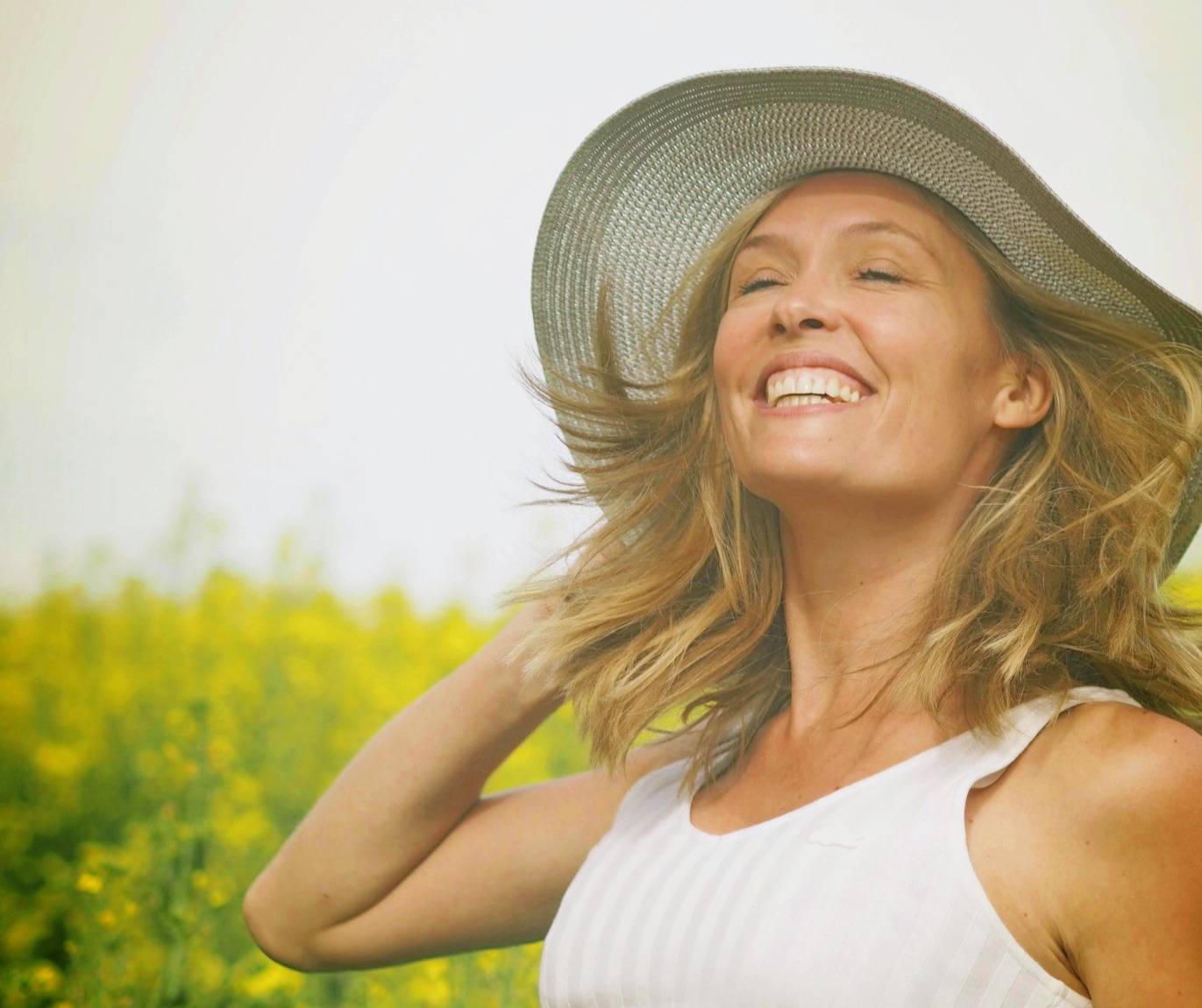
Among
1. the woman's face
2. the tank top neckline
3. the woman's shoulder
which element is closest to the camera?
the woman's shoulder

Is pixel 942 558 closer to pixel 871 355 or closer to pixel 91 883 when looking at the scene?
pixel 871 355

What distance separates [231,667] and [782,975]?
4.44ft

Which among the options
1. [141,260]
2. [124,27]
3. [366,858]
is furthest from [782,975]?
[124,27]

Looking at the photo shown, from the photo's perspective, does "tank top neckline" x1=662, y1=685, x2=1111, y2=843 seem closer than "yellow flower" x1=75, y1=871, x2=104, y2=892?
Yes

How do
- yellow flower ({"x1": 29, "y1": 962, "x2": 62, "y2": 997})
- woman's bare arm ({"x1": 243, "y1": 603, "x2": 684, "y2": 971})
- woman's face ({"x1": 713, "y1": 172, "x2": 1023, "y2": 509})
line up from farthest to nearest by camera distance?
yellow flower ({"x1": 29, "y1": 962, "x2": 62, "y2": 997}), woman's bare arm ({"x1": 243, "y1": 603, "x2": 684, "y2": 971}), woman's face ({"x1": 713, "y1": 172, "x2": 1023, "y2": 509})

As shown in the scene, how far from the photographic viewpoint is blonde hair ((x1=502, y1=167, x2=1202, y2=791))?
0.99 m

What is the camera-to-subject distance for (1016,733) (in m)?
0.92

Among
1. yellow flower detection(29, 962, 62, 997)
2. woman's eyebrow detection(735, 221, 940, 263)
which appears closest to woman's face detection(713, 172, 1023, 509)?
woman's eyebrow detection(735, 221, 940, 263)

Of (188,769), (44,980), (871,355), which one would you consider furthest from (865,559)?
(44,980)

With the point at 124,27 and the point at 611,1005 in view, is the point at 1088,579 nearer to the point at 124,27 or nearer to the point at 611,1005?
the point at 611,1005

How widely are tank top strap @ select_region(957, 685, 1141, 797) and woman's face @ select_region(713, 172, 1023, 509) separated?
0.66 feet

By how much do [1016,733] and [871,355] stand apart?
0.30 meters

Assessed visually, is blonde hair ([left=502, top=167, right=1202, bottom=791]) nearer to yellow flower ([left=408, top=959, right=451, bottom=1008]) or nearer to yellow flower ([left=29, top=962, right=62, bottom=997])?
yellow flower ([left=408, top=959, right=451, bottom=1008])

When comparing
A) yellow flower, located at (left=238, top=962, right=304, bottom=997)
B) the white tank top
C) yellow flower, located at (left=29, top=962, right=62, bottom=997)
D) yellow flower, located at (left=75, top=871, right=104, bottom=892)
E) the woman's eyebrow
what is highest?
the woman's eyebrow
